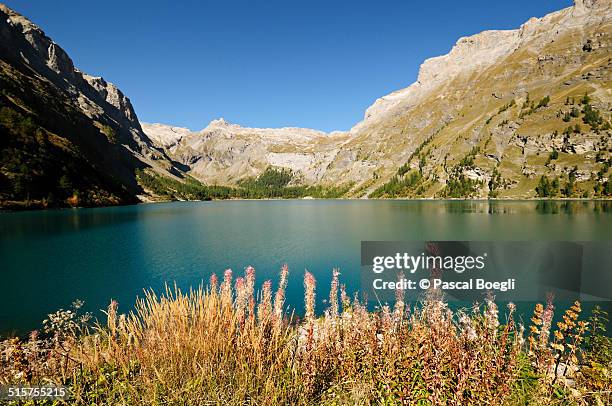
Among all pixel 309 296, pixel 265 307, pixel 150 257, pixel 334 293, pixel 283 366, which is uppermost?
pixel 309 296

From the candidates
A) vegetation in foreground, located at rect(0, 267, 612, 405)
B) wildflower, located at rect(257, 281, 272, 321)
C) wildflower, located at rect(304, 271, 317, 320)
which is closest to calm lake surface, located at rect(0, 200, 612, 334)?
vegetation in foreground, located at rect(0, 267, 612, 405)

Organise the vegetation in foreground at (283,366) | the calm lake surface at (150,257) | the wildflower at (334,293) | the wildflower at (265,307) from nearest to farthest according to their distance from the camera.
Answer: the vegetation in foreground at (283,366)
the wildflower at (265,307)
the wildflower at (334,293)
the calm lake surface at (150,257)

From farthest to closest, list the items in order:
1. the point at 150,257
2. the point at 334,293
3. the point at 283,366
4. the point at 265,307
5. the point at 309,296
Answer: the point at 150,257, the point at 334,293, the point at 265,307, the point at 283,366, the point at 309,296

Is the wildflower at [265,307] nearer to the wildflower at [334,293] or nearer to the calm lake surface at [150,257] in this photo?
the wildflower at [334,293]

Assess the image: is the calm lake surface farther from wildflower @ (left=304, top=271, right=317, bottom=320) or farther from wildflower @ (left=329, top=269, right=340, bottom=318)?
wildflower @ (left=304, top=271, right=317, bottom=320)

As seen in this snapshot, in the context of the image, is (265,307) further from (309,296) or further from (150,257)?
(150,257)

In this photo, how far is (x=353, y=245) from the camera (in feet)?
176

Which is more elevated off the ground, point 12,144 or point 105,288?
point 12,144

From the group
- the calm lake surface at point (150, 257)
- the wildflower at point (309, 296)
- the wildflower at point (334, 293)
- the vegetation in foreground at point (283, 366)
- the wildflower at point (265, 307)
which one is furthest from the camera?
the calm lake surface at point (150, 257)

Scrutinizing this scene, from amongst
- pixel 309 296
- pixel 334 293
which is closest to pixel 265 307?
pixel 309 296

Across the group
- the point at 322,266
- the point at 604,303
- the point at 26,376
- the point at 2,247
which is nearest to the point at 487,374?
the point at 26,376

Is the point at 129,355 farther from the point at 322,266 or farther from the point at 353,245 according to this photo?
the point at 353,245

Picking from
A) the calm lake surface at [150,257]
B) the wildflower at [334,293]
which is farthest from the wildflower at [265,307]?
the calm lake surface at [150,257]

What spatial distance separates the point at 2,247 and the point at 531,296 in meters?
70.5
